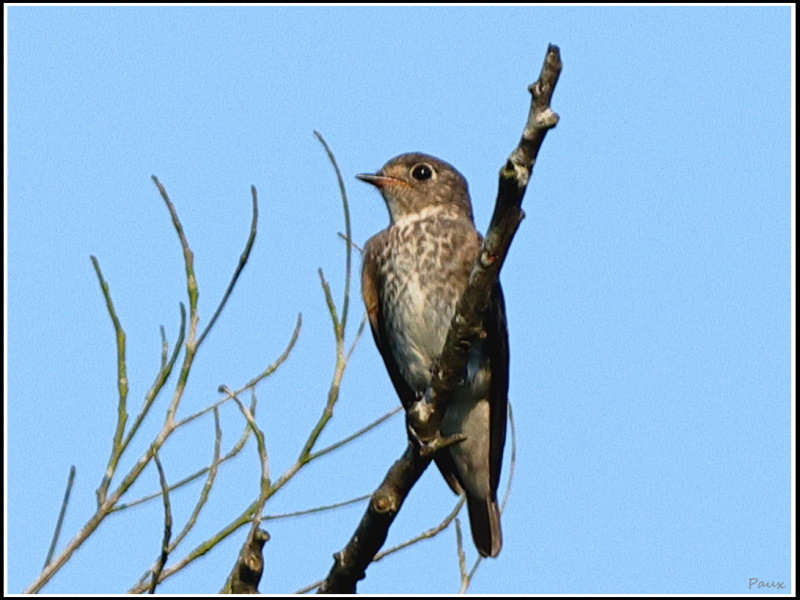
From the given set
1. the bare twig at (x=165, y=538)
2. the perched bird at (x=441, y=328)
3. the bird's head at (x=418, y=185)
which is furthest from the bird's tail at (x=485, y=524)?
the bare twig at (x=165, y=538)

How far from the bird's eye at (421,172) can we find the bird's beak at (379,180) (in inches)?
5.1

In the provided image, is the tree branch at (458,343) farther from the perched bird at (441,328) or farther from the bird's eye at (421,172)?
the bird's eye at (421,172)

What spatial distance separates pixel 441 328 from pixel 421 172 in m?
1.57

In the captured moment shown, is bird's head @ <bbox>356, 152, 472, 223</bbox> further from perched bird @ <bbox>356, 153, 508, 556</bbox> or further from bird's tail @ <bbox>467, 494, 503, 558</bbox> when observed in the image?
bird's tail @ <bbox>467, 494, 503, 558</bbox>

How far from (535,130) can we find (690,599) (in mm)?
2558

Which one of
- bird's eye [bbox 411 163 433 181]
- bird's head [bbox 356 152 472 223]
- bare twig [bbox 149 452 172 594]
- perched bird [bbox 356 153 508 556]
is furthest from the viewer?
bird's eye [bbox 411 163 433 181]

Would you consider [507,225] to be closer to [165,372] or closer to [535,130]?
[535,130]

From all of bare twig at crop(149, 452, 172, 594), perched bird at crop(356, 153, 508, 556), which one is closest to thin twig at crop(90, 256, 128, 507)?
bare twig at crop(149, 452, 172, 594)

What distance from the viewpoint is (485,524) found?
8.82 metres

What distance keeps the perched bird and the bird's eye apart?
0.54 feet

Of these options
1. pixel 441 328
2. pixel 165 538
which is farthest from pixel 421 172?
pixel 165 538

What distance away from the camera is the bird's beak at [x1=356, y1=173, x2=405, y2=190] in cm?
959

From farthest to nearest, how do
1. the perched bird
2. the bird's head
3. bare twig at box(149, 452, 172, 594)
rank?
the bird's head < the perched bird < bare twig at box(149, 452, 172, 594)

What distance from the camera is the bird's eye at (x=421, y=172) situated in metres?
9.62
